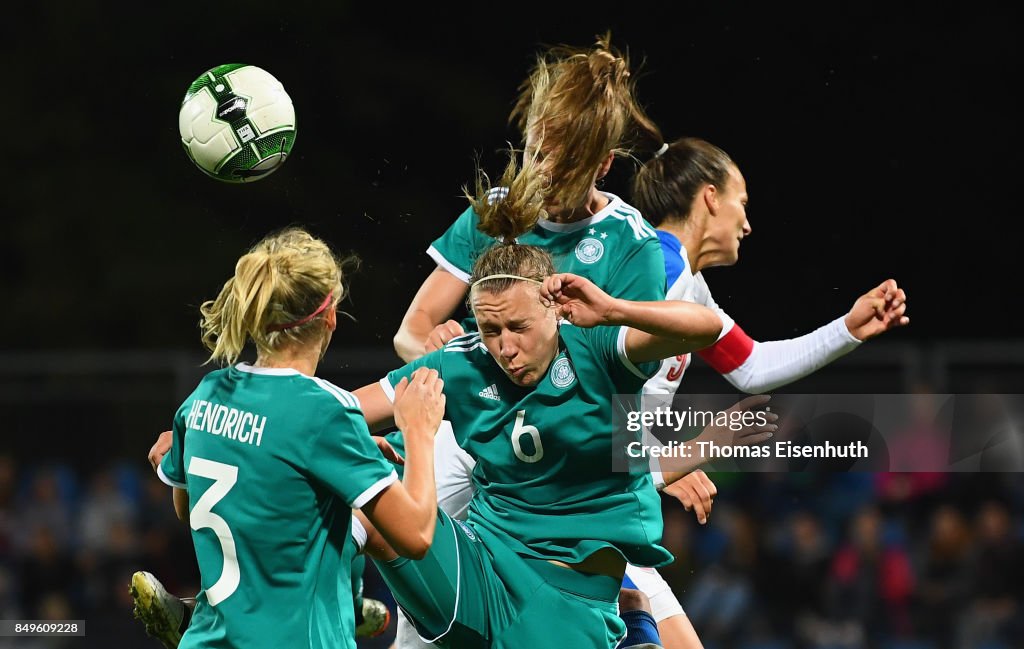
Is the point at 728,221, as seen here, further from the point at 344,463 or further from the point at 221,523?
the point at 221,523

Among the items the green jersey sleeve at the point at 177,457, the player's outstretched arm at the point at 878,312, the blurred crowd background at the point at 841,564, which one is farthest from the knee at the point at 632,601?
the blurred crowd background at the point at 841,564

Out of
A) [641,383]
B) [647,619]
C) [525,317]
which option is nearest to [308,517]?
[525,317]

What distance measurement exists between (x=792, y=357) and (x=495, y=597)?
1772 millimetres

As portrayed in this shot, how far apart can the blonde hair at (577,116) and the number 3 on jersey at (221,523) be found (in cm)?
181

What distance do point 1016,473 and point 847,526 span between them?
47.0 inches

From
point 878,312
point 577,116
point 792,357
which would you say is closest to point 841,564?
point 792,357

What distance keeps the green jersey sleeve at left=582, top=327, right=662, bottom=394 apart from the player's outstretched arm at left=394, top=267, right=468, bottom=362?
4.03 feet

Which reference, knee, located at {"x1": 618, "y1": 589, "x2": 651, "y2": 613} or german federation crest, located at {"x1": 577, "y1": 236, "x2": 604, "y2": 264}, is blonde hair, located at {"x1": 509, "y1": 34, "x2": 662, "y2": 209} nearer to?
german federation crest, located at {"x1": 577, "y1": 236, "x2": 604, "y2": 264}

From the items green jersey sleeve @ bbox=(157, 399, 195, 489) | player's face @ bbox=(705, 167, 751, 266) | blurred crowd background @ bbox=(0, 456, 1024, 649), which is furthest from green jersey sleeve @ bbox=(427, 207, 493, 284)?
blurred crowd background @ bbox=(0, 456, 1024, 649)

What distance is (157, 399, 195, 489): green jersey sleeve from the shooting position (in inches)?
145

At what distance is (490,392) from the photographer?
4.37 meters

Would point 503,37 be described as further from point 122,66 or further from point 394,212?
point 122,66

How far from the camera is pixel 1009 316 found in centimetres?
1238

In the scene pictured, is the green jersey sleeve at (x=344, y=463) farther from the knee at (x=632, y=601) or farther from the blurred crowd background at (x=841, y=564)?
the blurred crowd background at (x=841, y=564)
